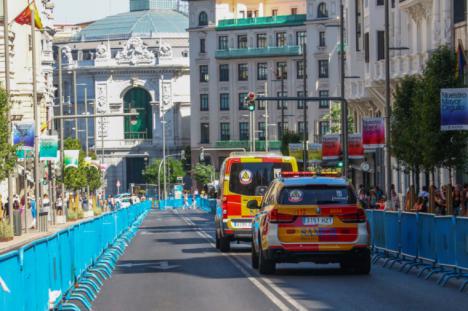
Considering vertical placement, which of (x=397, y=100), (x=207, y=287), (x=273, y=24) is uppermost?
(x=273, y=24)

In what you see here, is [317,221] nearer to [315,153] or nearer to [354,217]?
[354,217]

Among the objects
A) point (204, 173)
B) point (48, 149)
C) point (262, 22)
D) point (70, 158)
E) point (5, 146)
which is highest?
point (262, 22)

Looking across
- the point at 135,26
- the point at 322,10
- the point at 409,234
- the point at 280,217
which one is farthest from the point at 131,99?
the point at 280,217

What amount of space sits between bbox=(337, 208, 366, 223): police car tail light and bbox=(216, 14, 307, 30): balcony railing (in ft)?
394

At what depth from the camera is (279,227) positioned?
2550cm

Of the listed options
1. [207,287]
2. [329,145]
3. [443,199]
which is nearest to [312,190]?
[207,287]

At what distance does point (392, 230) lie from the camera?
30969 millimetres

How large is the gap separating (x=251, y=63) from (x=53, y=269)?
132141mm

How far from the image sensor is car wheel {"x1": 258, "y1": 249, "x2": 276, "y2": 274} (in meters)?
26.1

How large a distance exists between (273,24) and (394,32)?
7983cm

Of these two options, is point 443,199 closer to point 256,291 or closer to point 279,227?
point 279,227

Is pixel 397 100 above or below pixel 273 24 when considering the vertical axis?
below

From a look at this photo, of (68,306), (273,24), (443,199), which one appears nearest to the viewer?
(68,306)

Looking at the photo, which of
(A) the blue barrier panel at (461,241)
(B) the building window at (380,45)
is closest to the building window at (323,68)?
(B) the building window at (380,45)
